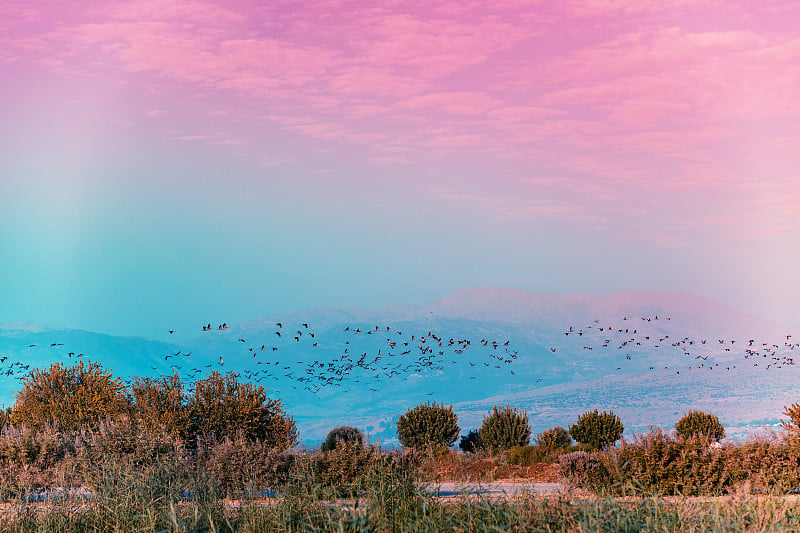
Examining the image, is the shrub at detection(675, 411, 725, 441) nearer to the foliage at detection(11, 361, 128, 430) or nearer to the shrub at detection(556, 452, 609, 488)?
the shrub at detection(556, 452, 609, 488)

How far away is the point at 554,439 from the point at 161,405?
11.6m

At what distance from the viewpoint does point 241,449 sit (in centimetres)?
1595

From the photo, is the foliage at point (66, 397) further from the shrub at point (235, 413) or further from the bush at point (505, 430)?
the bush at point (505, 430)

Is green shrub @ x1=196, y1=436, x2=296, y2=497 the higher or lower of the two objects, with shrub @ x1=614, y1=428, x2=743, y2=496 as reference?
higher

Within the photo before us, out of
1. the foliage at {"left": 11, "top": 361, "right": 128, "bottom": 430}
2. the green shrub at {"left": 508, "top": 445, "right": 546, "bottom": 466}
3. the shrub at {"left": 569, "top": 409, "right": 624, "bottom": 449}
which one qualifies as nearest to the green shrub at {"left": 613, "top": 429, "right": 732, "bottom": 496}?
the green shrub at {"left": 508, "top": 445, "right": 546, "bottom": 466}

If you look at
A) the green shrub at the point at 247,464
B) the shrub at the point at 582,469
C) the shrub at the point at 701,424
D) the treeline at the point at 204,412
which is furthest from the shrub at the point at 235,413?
the shrub at the point at 701,424

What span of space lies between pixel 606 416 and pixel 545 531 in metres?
18.4

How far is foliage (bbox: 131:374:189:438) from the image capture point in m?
20.2

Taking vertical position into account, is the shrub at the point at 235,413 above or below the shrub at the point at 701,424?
above

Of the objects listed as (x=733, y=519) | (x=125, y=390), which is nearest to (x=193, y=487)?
(x=733, y=519)

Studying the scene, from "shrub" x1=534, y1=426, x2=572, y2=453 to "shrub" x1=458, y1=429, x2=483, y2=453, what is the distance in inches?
90.7

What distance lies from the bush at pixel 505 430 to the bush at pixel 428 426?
1063 millimetres

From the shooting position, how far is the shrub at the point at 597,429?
25.6 meters

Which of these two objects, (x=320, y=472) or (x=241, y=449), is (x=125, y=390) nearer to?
(x=241, y=449)
